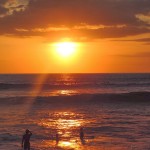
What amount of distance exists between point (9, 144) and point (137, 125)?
45.5ft

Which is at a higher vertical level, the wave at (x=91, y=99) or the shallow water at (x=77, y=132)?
the wave at (x=91, y=99)

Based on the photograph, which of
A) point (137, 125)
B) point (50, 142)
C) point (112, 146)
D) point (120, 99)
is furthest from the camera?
point (120, 99)

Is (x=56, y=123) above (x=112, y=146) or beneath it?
above

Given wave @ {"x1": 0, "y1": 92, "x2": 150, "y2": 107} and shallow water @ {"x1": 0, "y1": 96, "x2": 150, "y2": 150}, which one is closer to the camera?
shallow water @ {"x1": 0, "y1": 96, "x2": 150, "y2": 150}

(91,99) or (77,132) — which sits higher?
(91,99)

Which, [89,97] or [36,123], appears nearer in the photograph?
[36,123]

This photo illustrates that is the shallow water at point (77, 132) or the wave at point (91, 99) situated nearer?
the shallow water at point (77, 132)

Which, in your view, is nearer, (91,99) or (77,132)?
(77,132)

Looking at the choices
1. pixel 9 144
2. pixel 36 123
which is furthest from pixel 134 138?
pixel 36 123

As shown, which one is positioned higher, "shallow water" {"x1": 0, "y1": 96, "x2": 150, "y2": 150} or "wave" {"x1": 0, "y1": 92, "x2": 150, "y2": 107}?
"wave" {"x1": 0, "y1": 92, "x2": 150, "y2": 107}

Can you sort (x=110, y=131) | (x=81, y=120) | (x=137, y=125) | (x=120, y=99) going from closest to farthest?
(x=110, y=131) < (x=137, y=125) < (x=81, y=120) < (x=120, y=99)

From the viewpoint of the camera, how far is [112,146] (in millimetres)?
24891

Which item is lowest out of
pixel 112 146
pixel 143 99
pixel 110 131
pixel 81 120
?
pixel 112 146

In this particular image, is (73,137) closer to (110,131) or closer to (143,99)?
(110,131)
